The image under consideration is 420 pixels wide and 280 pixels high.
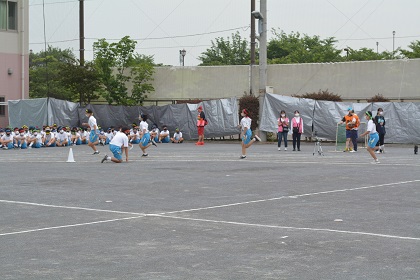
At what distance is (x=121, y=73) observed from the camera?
5169 centimetres

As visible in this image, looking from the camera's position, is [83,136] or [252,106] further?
[252,106]

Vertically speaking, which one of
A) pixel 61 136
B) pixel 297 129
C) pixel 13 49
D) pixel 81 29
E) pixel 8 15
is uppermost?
pixel 8 15

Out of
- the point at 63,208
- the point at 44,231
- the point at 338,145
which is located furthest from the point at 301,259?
the point at 338,145

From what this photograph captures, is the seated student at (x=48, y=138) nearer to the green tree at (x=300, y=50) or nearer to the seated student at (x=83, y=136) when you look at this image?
the seated student at (x=83, y=136)

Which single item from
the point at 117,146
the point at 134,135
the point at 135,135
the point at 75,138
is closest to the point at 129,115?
the point at 135,135

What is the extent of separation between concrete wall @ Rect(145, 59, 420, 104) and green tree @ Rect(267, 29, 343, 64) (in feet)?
109

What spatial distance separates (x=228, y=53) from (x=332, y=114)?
4673 cm

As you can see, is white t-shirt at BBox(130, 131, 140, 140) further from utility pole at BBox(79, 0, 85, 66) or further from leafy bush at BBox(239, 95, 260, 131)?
utility pole at BBox(79, 0, 85, 66)

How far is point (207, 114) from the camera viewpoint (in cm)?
4331

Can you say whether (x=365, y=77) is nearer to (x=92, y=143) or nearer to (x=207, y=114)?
(x=207, y=114)

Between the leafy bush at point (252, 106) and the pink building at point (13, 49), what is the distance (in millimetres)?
13023

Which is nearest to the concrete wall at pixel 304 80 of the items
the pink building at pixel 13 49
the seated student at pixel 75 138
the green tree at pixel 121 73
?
the green tree at pixel 121 73

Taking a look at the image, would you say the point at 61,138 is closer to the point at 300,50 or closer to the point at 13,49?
the point at 13,49

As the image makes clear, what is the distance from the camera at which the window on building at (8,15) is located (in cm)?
4591
